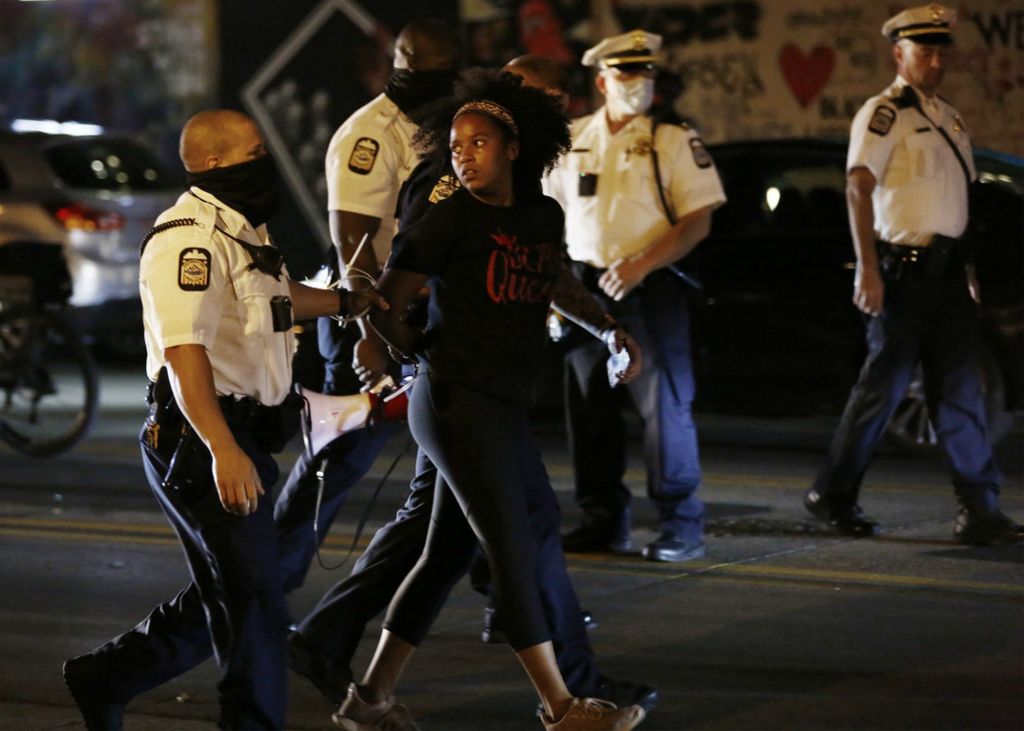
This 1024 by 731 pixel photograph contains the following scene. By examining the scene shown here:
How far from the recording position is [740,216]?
34.9 ft

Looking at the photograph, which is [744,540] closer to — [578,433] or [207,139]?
[578,433]

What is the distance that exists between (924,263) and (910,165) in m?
0.40

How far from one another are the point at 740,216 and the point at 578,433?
3.02 metres

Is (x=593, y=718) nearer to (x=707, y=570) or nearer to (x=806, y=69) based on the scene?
(x=707, y=570)

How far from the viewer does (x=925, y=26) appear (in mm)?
8016

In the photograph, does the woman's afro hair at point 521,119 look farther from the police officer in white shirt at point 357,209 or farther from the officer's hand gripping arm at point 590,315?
the police officer in white shirt at point 357,209

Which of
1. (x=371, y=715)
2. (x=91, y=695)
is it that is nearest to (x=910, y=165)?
(x=371, y=715)

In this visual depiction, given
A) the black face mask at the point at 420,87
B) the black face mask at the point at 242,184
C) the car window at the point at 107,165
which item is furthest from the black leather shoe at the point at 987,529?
the car window at the point at 107,165

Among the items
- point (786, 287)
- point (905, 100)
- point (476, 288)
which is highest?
point (905, 100)

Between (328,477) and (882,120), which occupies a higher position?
(882,120)

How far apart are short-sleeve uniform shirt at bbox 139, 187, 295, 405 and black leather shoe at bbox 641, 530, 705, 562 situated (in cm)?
302

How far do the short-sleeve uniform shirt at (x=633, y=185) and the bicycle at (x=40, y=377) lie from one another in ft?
13.7

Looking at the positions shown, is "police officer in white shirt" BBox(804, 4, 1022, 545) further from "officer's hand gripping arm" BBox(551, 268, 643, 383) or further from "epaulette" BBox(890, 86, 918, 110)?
"officer's hand gripping arm" BBox(551, 268, 643, 383)

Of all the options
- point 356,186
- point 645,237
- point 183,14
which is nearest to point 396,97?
point 356,186
